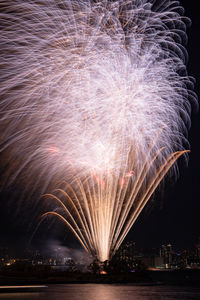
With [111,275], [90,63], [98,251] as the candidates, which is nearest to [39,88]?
[90,63]

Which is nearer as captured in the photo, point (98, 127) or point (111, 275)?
point (98, 127)

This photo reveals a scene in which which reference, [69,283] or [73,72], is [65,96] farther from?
[69,283]

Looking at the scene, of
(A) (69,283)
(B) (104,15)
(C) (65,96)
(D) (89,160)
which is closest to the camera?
(B) (104,15)

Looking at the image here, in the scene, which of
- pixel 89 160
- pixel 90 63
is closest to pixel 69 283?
pixel 89 160

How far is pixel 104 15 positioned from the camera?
20.4 meters

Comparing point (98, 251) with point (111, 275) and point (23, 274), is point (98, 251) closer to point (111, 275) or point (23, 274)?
point (111, 275)

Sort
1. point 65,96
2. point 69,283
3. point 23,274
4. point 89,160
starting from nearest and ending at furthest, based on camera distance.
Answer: point 65,96 < point 89,160 < point 69,283 < point 23,274

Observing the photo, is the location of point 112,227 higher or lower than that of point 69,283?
higher

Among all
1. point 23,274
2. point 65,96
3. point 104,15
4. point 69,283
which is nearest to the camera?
point 104,15

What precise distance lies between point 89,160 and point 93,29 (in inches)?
335

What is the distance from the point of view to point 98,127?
23.6 m

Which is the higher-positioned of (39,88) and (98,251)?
(39,88)

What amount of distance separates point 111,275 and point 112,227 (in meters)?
3.70

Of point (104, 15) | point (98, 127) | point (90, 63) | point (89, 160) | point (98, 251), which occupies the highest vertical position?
point (104, 15)
